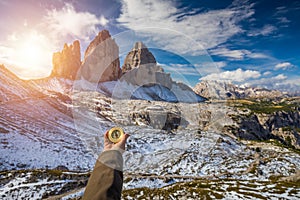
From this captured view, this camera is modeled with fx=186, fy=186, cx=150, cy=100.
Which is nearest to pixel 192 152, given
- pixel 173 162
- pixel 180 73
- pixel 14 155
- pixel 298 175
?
pixel 173 162

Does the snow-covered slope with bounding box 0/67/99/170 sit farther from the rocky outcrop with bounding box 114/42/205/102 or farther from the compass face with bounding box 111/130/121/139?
the compass face with bounding box 111/130/121/139

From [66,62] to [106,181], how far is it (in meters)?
203

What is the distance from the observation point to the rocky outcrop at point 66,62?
18512 cm

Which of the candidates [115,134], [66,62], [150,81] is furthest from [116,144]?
[66,62]

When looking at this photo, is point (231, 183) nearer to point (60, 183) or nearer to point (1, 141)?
point (60, 183)

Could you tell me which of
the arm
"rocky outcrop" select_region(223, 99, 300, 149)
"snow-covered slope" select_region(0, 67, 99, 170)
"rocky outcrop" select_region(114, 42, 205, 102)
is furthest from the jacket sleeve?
"rocky outcrop" select_region(223, 99, 300, 149)

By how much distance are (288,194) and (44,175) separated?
138ft

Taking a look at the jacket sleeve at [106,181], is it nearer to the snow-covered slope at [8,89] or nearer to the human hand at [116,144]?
the human hand at [116,144]

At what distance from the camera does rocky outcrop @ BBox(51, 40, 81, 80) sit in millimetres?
185125

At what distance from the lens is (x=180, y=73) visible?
1134cm

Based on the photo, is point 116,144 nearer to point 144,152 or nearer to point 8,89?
point 144,152

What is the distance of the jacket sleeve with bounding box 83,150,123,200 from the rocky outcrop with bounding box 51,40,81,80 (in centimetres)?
19871

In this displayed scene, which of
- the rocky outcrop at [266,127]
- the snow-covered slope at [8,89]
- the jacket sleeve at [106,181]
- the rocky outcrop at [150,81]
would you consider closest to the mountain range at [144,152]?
the rocky outcrop at [150,81]

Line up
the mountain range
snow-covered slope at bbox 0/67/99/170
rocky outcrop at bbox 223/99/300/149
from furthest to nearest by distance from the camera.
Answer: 1. rocky outcrop at bbox 223/99/300/149
2. snow-covered slope at bbox 0/67/99/170
3. the mountain range
